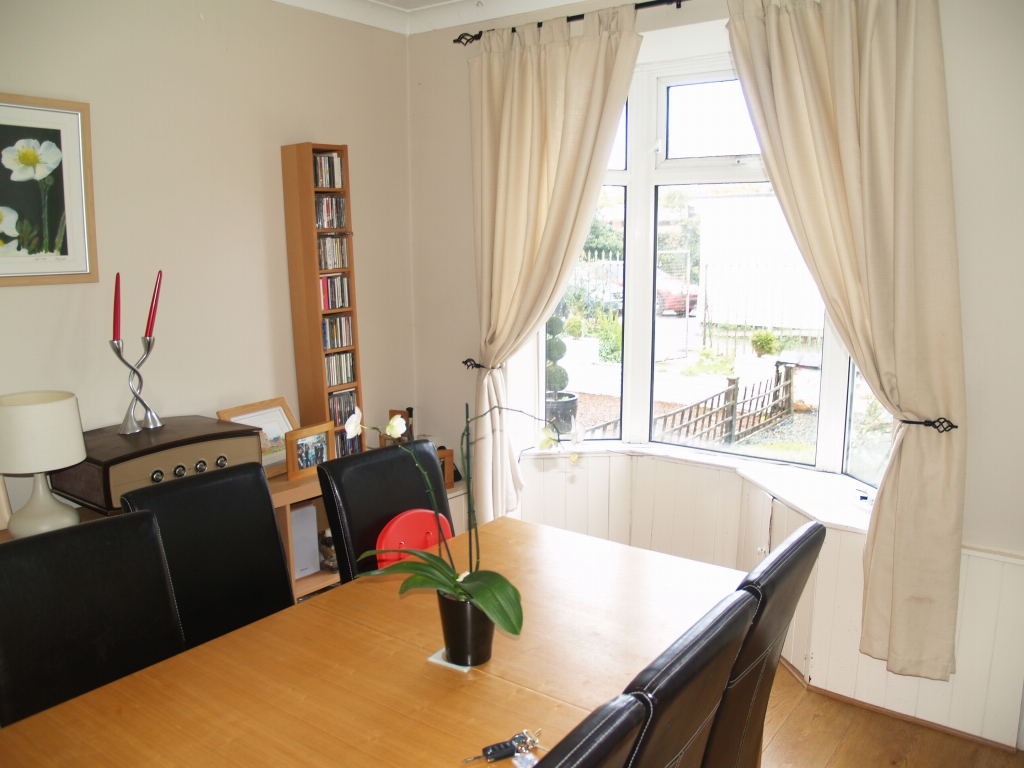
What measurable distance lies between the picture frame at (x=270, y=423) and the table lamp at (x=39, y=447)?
0.70 m

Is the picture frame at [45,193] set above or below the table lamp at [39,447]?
above

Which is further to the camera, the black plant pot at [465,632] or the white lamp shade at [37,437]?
the white lamp shade at [37,437]

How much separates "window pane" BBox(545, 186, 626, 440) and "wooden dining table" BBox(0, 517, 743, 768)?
169 centimetres

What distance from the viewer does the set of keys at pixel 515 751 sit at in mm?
1300

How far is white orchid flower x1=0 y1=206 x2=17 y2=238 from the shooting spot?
2.37 metres

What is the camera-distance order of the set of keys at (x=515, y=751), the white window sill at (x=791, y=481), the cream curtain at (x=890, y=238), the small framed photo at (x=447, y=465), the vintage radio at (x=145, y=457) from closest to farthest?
the set of keys at (x=515, y=751) → the vintage radio at (x=145, y=457) → the cream curtain at (x=890, y=238) → the white window sill at (x=791, y=481) → the small framed photo at (x=447, y=465)

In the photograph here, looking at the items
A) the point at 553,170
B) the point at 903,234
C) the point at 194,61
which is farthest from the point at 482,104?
the point at 903,234

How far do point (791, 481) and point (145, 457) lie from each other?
232 centimetres

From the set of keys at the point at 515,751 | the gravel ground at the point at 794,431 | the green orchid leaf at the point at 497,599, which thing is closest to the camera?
the set of keys at the point at 515,751

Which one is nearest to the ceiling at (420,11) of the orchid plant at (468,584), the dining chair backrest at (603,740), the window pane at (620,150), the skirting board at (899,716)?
the window pane at (620,150)

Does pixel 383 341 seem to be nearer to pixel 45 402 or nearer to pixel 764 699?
pixel 45 402

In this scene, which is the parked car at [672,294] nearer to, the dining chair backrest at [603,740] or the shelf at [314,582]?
the shelf at [314,582]

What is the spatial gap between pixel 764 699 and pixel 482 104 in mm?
2589

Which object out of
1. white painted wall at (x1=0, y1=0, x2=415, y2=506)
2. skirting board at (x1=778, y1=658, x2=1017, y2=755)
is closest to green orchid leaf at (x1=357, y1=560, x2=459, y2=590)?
skirting board at (x1=778, y1=658, x2=1017, y2=755)
